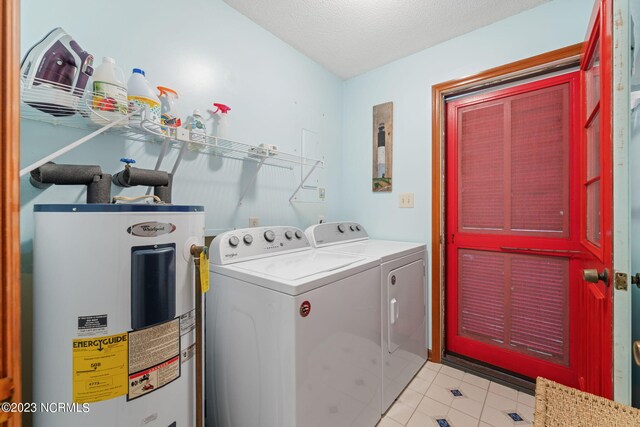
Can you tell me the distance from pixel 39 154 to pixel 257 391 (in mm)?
1308

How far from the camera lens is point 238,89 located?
5.95 ft

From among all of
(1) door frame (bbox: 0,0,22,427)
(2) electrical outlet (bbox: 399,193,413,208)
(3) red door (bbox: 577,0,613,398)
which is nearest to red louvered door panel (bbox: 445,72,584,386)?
(3) red door (bbox: 577,0,613,398)

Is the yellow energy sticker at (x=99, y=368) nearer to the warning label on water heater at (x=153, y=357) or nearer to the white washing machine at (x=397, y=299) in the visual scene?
the warning label on water heater at (x=153, y=357)

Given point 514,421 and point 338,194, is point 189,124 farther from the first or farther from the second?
point 514,421

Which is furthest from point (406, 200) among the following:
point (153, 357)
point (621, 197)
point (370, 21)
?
point (153, 357)

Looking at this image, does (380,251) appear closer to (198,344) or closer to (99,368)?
(198,344)

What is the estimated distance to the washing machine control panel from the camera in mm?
1917

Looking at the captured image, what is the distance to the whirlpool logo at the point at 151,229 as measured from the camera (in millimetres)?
872

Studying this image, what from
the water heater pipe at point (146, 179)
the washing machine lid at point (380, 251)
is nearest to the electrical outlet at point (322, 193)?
the washing machine lid at point (380, 251)

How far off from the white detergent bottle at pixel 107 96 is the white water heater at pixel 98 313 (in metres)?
0.46

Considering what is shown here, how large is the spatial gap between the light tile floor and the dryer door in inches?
9.8

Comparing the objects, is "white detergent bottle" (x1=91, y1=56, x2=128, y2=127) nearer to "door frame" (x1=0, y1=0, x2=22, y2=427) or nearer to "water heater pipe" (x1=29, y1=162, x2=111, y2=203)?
"water heater pipe" (x1=29, y1=162, x2=111, y2=203)

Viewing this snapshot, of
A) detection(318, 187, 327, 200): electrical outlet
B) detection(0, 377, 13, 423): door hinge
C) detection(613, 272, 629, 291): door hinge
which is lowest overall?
detection(0, 377, 13, 423): door hinge

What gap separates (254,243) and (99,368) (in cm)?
82
